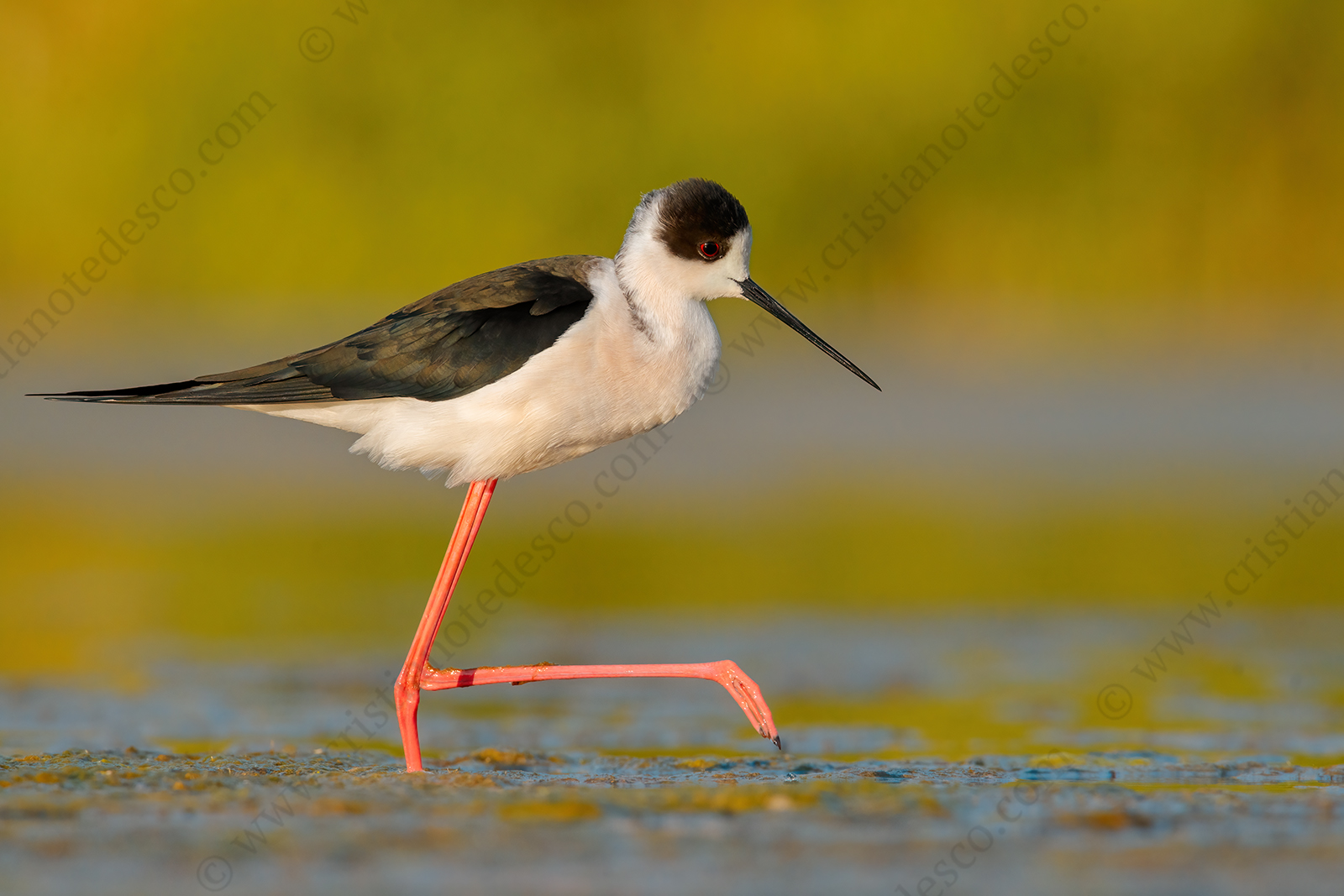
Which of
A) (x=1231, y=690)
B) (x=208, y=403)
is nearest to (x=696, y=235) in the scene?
(x=208, y=403)

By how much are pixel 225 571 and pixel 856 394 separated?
20.8 feet

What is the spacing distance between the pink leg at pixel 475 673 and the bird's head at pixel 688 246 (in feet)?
2.98

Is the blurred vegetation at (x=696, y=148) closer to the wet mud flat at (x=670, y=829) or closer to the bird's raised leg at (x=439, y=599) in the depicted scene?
the bird's raised leg at (x=439, y=599)

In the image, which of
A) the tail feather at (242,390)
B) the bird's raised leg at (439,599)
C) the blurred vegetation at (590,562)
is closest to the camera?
the tail feather at (242,390)

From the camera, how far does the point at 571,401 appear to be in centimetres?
547

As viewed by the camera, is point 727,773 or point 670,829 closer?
point 670,829

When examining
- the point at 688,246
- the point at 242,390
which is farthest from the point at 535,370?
the point at 242,390

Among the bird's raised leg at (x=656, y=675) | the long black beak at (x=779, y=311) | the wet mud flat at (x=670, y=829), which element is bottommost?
the wet mud flat at (x=670, y=829)

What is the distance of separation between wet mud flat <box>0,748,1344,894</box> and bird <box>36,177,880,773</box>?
859 millimetres

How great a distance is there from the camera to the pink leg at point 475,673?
18.0 ft

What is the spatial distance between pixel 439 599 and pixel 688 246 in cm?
145

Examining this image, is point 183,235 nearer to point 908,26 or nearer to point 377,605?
point 908,26

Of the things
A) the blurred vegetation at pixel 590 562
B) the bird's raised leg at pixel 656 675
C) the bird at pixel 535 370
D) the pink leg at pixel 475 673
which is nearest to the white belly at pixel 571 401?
the bird at pixel 535 370

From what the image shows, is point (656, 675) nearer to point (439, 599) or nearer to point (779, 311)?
point (439, 599)
